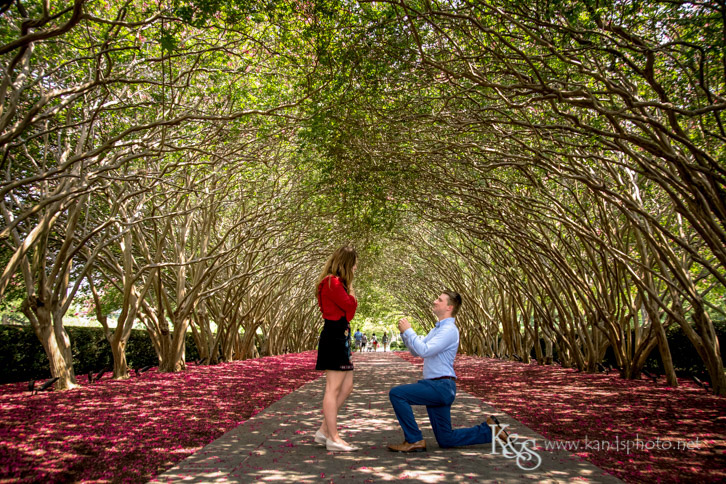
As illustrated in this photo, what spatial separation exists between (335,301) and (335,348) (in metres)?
0.45

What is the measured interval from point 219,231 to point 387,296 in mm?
27000

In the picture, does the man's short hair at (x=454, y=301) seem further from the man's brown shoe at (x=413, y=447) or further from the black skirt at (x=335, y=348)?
the man's brown shoe at (x=413, y=447)

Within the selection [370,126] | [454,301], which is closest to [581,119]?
[370,126]

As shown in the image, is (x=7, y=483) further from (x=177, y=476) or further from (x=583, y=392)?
(x=583, y=392)

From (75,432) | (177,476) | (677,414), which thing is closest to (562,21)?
(677,414)

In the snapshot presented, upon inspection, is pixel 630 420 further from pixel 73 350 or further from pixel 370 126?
pixel 73 350

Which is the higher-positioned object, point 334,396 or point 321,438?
point 334,396

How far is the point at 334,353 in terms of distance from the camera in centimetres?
454

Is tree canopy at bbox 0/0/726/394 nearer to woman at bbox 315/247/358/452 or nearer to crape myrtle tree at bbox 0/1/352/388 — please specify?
crape myrtle tree at bbox 0/1/352/388

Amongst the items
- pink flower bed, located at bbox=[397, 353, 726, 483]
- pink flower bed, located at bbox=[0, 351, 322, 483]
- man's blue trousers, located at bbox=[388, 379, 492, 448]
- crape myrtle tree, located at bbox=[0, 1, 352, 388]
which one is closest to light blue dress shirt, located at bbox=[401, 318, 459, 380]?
man's blue trousers, located at bbox=[388, 379, 492, 448]

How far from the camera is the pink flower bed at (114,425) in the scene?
385cm

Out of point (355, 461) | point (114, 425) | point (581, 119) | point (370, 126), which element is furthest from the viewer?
point (370, 126)

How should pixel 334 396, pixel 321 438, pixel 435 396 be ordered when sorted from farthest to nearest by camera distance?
pixel 321 438 < pixel 334 396 < pixel 435 396

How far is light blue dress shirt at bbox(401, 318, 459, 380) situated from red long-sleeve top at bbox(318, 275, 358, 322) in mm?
592
